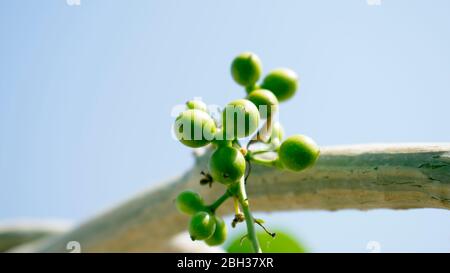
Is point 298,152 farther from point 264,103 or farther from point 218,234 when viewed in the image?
point 218,234

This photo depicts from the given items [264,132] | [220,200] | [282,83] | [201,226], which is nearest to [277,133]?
[264,132]

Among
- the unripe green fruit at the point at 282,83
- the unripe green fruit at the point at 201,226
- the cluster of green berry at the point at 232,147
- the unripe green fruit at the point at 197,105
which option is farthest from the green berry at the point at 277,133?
the unripe green fruit at the point at 201,226

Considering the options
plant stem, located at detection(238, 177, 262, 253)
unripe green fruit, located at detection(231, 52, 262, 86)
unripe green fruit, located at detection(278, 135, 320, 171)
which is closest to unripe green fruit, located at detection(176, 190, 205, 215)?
plant stem, located at detection(238, 177, 262, 253)

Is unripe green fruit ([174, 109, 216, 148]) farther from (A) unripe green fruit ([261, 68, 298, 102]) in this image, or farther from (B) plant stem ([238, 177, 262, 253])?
(A) unripe green fruit ([261, 68, 298, 102])

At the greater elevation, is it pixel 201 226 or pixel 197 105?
pixel 197 105
